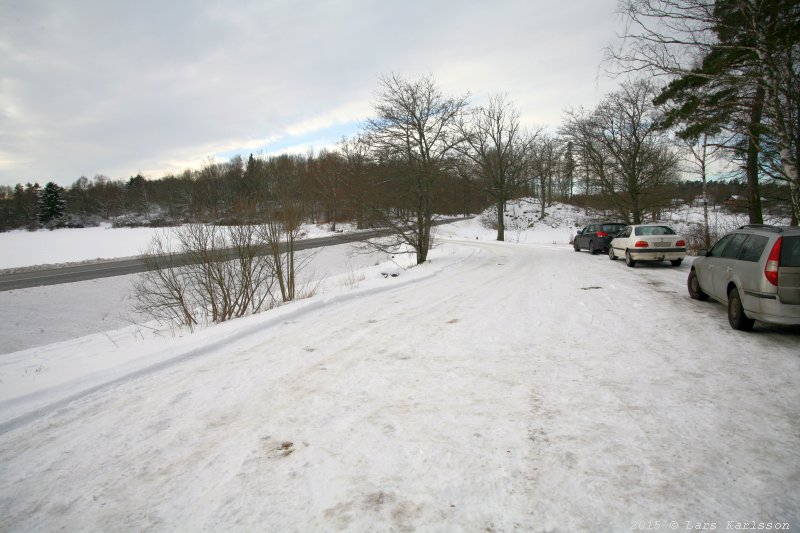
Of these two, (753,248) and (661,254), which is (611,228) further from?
(753,248)

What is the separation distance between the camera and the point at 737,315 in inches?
221

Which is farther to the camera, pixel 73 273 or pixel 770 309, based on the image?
pixel 73 273

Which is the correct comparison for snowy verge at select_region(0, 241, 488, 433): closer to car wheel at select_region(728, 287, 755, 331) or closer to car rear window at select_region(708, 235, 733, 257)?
car wheel at select_region(728, 287, 755, 331)

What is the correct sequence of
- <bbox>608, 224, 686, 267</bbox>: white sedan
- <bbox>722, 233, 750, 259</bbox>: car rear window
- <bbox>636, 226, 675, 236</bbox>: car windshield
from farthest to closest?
<bbox>636, 226, 675, 236</bbox>: car windshield → <bbox>608, 224, 686, 267</bbox>: white sedan → <bbox>722, 233, 750, 259</bbox>: car rear window

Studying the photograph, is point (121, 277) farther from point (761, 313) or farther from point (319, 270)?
point (761, 313)

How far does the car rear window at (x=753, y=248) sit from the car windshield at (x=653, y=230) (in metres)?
8.18

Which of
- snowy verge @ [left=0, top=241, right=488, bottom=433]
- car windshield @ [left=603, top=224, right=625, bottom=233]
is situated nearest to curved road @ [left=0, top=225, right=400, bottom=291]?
snowy verge @ [left=0, top=241, right=488, bottom=433]

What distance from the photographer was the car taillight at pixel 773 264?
4982mm

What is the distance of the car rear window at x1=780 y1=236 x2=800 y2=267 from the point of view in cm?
489

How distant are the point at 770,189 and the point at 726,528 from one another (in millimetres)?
23299

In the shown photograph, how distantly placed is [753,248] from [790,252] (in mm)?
670

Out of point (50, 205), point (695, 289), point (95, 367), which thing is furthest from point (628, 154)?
point (50, 205)

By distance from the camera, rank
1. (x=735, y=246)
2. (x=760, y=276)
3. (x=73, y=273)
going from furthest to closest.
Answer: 1. (x=73, y=273)
2. (x=735, y=246)
3. (x=760, y=276)

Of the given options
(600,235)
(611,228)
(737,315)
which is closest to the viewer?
(737,315)
